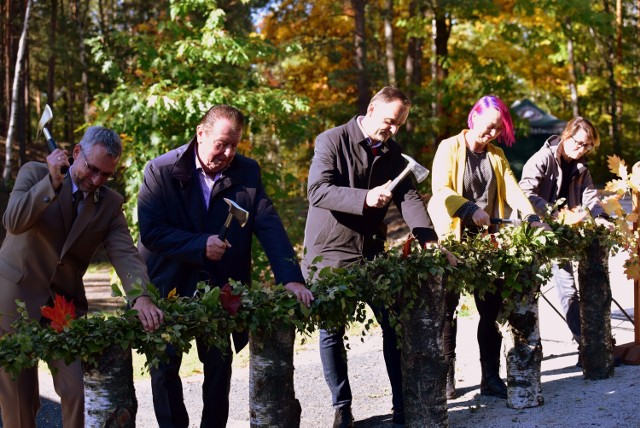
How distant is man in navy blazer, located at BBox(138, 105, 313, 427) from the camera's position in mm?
4508

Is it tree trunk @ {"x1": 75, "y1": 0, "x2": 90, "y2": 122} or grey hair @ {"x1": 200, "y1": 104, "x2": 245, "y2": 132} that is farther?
tree trunk @ {"x1": 75, "y1": 0, "x2": 90, "y2": 122}

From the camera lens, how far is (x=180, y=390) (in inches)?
183

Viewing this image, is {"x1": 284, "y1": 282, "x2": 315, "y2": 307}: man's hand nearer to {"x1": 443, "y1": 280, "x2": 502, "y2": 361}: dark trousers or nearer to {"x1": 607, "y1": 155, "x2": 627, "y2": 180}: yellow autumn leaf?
{"x1": 443, "y1": 280, "x2": 502, "y2": 361}: dark trousers

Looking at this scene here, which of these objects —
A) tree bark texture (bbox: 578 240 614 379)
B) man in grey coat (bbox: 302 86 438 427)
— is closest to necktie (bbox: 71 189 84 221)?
man in grey coat (bbox: 302 86 438 427)

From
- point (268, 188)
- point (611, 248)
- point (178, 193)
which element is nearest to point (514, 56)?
point (268, 188)

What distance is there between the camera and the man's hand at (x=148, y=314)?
148 inches

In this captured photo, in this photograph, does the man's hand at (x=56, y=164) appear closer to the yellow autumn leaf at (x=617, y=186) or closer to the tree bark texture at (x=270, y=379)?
the tree bark texture at (x=270, y=379)

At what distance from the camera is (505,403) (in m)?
5.78

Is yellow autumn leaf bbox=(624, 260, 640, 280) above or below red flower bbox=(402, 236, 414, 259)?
below

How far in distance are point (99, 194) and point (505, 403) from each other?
3.03 meters

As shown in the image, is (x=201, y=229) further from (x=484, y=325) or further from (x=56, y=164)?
(x=484, y=325)

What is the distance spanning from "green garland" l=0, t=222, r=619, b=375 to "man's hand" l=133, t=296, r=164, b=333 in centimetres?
3

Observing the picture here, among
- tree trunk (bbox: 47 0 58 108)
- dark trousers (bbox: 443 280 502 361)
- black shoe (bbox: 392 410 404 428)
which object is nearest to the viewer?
black shoe (bbox: 392 410 404 428)

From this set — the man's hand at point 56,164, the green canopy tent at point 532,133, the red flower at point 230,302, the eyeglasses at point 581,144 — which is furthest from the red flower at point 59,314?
Result: the green canopy tent at point 532,133
